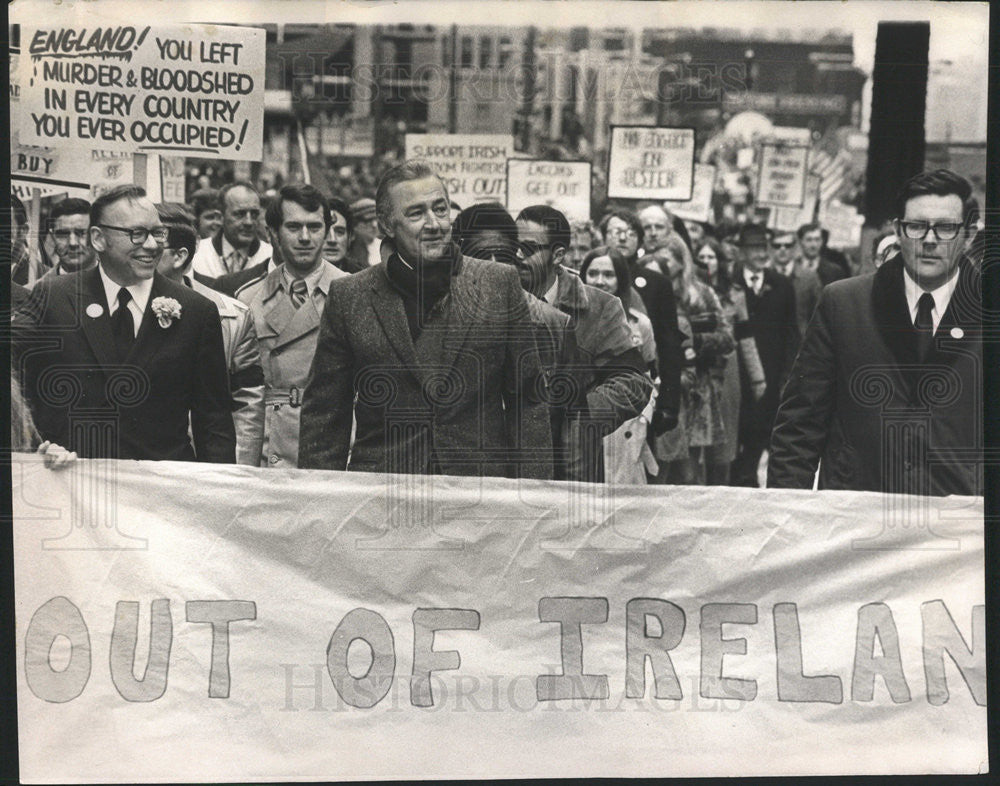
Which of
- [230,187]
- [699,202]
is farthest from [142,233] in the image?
[699,202]

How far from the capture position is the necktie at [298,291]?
496 cm

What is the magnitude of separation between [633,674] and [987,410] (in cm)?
159

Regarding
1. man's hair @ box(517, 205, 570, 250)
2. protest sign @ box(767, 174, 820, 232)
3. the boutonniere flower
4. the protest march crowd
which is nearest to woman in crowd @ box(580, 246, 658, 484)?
the protest march crowd

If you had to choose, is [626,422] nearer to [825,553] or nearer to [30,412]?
[825,553]

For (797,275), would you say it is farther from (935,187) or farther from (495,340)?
(495,340)

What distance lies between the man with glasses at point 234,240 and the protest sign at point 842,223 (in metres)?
1.96

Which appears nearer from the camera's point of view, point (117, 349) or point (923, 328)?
point (117, 349)

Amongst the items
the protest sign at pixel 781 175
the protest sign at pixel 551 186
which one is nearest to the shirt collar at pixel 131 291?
the protest sign at pixel 551 186

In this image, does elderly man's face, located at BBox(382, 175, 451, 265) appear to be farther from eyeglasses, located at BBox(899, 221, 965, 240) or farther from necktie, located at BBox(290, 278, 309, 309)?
eyeglasses, located at BBox(899, 221, 965, 240)

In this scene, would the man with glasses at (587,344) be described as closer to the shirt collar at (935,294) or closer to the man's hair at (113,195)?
the shirt collar at (935,294)

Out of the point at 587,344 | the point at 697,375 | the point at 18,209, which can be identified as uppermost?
the point at 18,209

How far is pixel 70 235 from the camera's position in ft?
15.9

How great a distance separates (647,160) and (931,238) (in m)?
1.05

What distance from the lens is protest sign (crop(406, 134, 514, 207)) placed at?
4.88 m
